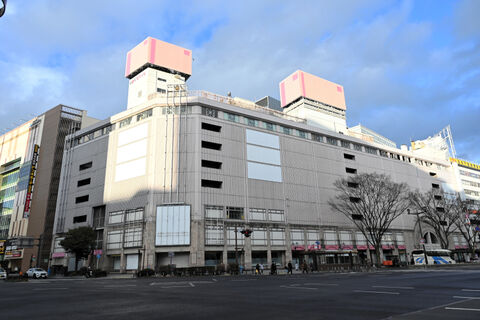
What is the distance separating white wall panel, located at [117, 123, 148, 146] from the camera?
59.1 metres

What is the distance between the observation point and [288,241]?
2363 inches

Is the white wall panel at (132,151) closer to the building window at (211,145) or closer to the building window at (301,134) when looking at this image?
the building window at (211,145)

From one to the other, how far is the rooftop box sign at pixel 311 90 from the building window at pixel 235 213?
5542 cm

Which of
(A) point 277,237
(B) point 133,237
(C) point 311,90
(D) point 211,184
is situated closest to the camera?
(B) point 133,237

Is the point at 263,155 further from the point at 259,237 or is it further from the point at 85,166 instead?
the point at 85,166

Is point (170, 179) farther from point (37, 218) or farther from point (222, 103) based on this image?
point (37, 218)

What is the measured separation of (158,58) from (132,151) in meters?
37.9

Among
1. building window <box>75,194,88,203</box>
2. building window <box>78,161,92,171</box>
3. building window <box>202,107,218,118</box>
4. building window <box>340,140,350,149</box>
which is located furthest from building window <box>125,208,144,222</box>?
building window <box>340,140,350,149</box>

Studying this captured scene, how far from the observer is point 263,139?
63.6m

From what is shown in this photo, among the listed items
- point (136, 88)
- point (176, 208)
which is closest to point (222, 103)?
point (176, 208)

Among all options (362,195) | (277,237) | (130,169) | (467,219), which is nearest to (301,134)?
(362,195)

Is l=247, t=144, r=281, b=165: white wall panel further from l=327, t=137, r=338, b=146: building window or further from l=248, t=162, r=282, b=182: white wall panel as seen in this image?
l=327, t=137, r=338, b=146: building window

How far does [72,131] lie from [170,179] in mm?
40511

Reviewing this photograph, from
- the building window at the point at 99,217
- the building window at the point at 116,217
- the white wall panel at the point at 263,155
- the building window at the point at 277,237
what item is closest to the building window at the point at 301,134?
the white wall panel at the point at 263,155
